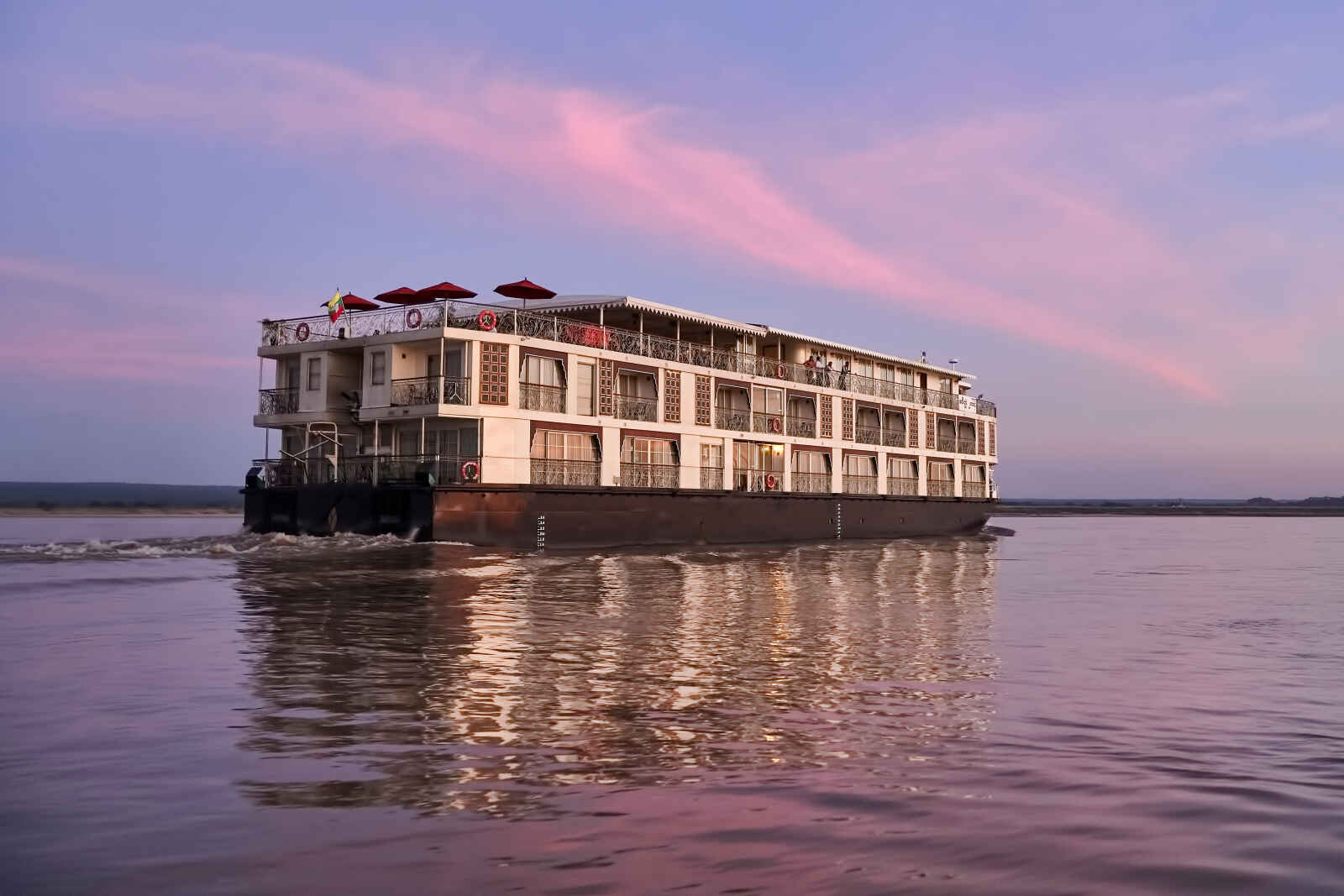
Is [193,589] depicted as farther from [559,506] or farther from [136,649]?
[559,506]

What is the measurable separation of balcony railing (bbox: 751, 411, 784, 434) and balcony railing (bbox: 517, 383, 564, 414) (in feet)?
39.8

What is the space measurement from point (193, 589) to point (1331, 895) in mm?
19524

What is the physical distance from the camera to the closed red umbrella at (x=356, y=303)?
122ft

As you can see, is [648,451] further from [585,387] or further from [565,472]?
[565,472]

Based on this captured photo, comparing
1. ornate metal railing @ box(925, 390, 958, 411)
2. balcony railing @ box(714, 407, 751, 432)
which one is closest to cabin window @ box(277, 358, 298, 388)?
balcony railing @ box(714, 407, 751, 432)

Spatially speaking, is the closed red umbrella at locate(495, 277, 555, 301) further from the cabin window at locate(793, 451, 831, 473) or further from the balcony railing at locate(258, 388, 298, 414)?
the cabin window at locate(793, 451, 831, 473)

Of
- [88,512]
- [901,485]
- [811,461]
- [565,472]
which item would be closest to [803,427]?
[811,461]

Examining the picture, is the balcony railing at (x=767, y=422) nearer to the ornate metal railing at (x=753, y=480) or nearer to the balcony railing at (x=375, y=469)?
the ornate metal railing at (x=753, y=480)

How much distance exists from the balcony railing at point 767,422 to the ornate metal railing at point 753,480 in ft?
6.30

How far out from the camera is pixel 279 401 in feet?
125

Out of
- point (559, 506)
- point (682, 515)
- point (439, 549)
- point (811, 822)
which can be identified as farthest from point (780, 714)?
point (682, 515)

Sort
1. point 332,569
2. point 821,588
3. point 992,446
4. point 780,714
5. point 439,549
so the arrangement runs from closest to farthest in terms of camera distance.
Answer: point 780,714 < point 821,588 < point 332,569 < point 439,549 < point 992,446

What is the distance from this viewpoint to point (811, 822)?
598 cm

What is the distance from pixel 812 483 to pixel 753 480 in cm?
506
